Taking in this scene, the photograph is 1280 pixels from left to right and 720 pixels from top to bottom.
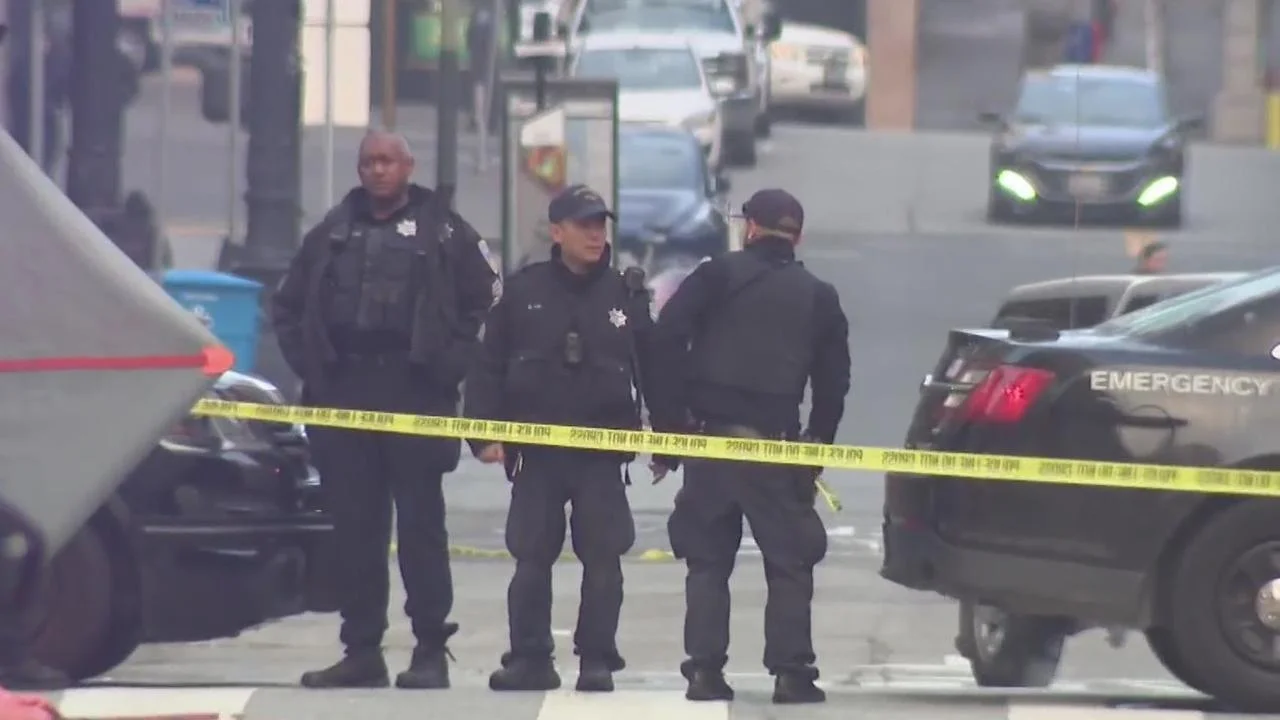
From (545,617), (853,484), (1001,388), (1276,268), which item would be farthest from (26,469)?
(853,484)

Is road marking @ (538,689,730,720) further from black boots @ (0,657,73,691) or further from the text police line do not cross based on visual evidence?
black boots @ (0,657,73,691)

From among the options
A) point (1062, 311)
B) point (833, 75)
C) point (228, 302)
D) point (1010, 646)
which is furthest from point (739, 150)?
point (1010, 646)

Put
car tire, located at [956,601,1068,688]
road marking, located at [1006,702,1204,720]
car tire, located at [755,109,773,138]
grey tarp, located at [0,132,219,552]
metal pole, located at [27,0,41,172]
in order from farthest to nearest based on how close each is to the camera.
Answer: metal pole, located at [27,0,41,172]
car tire, located at [755,109,773,138]
car tire, located at [956,601,1068,688]
road marking, located at [1006,702,1204,720]
grey tarp, located at [0,132,219,552]

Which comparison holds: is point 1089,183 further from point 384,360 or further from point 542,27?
point 384,360

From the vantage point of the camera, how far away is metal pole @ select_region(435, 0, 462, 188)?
1599cm

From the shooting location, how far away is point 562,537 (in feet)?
27.4

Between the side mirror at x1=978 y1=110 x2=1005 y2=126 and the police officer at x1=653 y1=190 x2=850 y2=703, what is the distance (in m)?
7.81

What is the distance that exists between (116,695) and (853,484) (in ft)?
27.5

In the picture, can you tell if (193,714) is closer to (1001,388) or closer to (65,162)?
(1001,388)

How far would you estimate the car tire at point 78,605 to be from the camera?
346 inches

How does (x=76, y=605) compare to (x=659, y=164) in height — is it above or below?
below

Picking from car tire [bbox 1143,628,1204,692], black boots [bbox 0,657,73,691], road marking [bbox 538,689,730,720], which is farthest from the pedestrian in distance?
black boots [bbox 0,657,73,691]

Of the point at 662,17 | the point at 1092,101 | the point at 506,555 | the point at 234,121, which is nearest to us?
the point at 506,555

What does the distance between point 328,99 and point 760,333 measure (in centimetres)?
917
